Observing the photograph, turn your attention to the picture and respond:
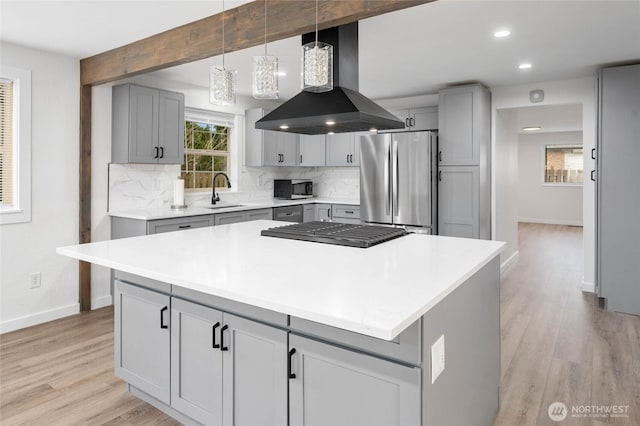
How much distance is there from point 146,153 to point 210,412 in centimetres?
296

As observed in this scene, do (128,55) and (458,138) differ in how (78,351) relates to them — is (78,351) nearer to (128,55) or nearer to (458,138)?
(128,55)

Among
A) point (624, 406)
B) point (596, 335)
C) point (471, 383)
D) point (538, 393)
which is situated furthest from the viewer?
point (596, 335)

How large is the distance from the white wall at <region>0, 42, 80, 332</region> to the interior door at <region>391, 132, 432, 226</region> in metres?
3.37

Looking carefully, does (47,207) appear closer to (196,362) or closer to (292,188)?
(196,362)

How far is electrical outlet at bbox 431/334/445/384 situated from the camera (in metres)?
1.36

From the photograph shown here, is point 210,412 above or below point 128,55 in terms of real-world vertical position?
below

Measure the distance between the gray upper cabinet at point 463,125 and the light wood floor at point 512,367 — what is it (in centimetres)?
166

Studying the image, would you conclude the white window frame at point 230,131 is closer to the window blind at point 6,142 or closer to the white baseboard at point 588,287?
the window blind at point 6,142

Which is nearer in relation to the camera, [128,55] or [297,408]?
[297,408]

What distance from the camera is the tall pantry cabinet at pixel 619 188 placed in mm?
3814

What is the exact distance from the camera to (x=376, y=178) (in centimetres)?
507

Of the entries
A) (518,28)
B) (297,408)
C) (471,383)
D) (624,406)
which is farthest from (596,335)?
(297,408)

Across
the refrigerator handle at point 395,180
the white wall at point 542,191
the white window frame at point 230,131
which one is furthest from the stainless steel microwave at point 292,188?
the white wall at point 542,191

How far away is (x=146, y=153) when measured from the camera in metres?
4.11
